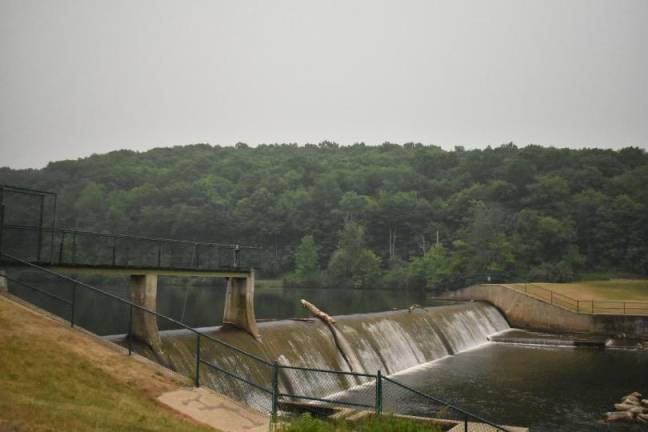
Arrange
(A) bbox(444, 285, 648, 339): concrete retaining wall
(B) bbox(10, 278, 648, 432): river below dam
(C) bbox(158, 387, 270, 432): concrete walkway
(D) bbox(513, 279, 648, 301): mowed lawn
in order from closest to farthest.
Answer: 1. (C) bbox(158, 387, 270, 432): concrete walkway
2. (B) bbox(10, 278, 648, 432): river below dam
3. (A) bbox(444, 285, 648, 339): concrete retaining wall
4. (D) bbox(513, 279, 648, 301): mowed lawn

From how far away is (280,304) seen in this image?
67188mm

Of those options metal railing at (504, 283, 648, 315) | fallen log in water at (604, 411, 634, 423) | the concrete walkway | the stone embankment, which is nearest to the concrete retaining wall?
metal railing at (504, 283, 648, 315)

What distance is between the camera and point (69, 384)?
12.7m

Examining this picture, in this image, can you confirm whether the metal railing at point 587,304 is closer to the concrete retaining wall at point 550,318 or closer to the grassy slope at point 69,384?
the concrete retaining wall at point 550,318

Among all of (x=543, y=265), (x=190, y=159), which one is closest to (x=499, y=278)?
(x=543, y=265)

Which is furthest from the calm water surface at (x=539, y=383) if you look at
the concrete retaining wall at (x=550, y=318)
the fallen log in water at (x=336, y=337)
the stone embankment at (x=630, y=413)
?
the concrete retaining wall at (x=550, y=318)

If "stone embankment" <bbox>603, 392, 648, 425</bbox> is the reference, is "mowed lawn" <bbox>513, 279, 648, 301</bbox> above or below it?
above

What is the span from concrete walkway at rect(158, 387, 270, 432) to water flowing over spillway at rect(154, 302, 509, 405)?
4.01 meters

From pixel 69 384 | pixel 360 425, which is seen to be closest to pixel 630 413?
pixel 360 425

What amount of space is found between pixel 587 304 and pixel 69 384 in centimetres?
4636

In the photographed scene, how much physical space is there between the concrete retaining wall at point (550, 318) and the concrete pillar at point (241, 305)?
29.7 metres

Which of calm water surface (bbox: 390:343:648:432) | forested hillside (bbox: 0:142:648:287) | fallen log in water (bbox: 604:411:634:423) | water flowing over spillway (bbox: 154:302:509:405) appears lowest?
calm water surface (bbox: 390:343:648:432)

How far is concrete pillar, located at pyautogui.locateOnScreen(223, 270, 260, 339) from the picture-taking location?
24844 millimetres

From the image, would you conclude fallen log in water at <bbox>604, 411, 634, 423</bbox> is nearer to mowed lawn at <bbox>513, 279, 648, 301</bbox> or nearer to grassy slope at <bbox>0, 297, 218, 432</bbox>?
grassy slope at <bbox>0, 297, 218, 432</bbox>
